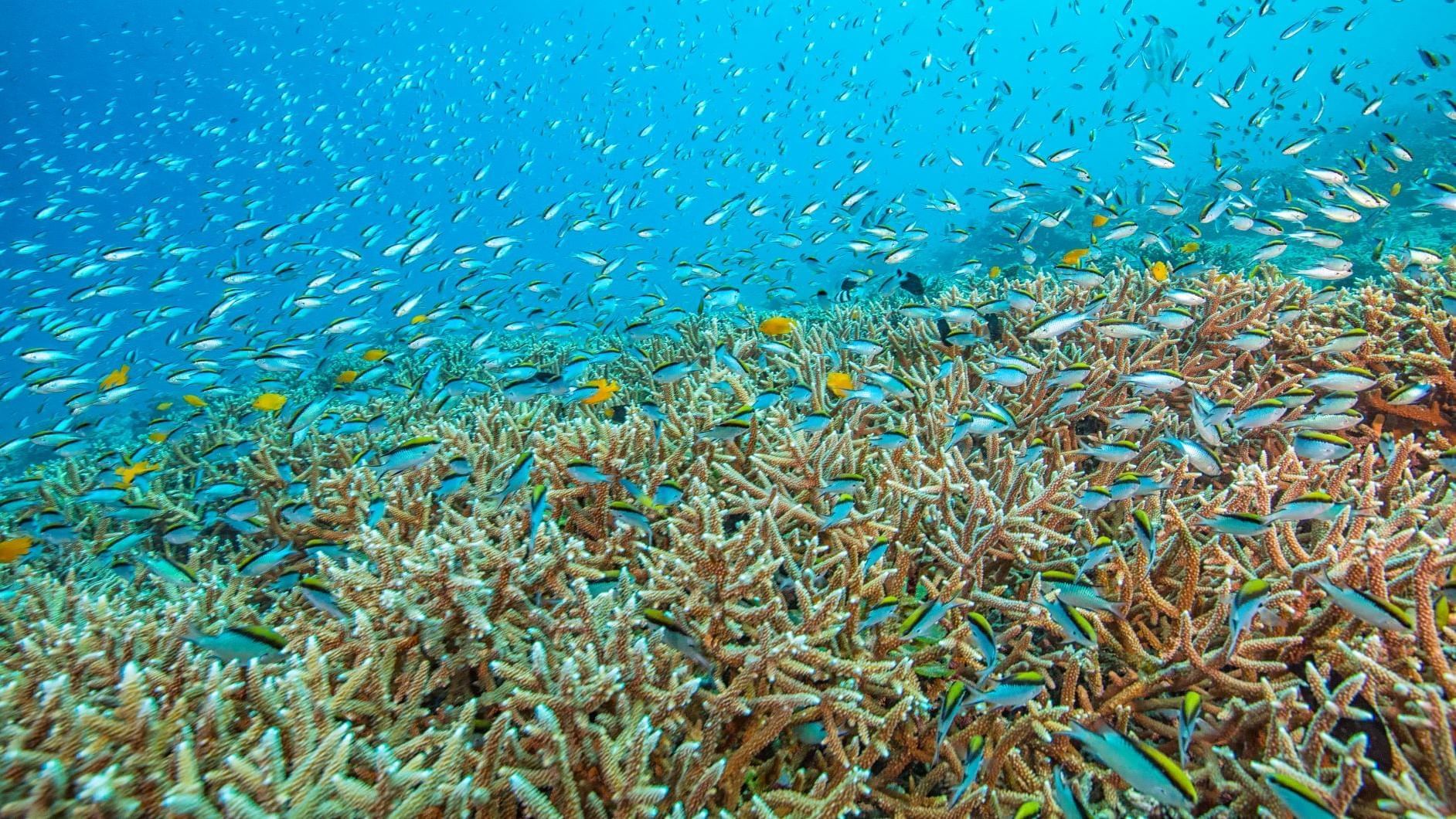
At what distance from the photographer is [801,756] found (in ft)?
8.69

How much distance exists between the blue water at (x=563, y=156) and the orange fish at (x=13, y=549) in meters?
2.90

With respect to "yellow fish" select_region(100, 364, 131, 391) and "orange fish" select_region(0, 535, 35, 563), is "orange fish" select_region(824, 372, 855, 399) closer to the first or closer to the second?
"orange fish" select_region(0, 535, 35, 563)

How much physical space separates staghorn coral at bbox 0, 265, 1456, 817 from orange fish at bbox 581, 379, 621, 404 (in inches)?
39.9

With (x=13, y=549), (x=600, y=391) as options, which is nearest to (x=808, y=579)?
(x=600, y=391)

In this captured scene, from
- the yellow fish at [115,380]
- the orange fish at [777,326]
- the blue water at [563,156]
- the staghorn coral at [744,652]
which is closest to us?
the staghorn coral at [744,652]

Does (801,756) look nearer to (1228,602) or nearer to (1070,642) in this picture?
(1070,642)

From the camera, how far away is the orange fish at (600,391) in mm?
5228

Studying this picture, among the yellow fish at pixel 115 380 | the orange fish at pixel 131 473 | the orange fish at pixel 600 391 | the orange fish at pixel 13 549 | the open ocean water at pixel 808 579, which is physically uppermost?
the yellow fish at pixel 115 380

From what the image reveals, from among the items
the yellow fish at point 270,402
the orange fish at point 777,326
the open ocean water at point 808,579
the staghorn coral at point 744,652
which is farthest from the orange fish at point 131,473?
the orange fish at point 777,326

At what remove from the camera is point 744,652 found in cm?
260

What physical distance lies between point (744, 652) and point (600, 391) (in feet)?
10.8

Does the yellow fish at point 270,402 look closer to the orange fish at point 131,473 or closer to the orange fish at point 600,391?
the orange fish at point 131,473

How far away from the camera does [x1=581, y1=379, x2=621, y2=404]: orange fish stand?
5.23 meters

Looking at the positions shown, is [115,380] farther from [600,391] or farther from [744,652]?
[744,652]
